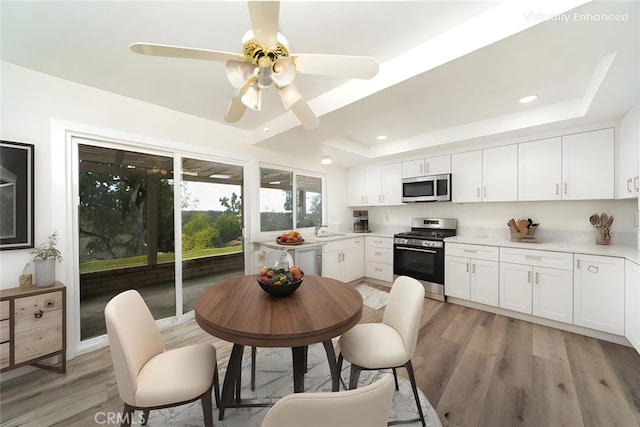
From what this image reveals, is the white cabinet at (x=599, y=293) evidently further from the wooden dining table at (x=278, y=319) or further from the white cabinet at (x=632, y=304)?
the wooden dining table at (x=278, y=319)

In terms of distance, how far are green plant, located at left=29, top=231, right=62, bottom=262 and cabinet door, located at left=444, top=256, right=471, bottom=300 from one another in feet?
13.9

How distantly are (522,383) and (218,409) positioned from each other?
2.22 metres

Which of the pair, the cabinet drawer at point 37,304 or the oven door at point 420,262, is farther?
the oven door at point 420,262

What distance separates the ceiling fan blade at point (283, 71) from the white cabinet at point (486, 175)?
10.4ft

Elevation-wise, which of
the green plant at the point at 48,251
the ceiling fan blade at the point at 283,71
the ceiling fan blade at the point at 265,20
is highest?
the ceiling fan blade at the point at 265,20

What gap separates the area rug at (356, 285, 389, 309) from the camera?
3.31 m

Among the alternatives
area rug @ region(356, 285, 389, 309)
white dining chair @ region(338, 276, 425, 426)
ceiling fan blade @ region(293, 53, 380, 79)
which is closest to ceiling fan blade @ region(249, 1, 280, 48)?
ceiling fan blade @ region(293, 53, 380, 79)

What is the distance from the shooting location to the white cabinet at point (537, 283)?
2.52m

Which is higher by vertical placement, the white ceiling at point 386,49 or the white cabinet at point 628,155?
the white ceiling at point 386,49

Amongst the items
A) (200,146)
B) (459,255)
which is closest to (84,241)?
(200,146)

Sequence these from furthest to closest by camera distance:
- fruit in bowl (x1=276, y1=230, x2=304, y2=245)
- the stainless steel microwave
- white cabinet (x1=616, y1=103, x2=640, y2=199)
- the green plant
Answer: the stainless steel microwave, fruit in bowl (x1=276, y1=230, x2=304, y2=245), white cabinet (x1=616, y1=103, x2=640, y2=199), the green plant

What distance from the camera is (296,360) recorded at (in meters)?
1.30

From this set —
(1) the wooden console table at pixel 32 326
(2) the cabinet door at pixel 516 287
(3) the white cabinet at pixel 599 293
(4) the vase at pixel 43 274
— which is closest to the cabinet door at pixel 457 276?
(2) the cabinet door at pixel 516 287

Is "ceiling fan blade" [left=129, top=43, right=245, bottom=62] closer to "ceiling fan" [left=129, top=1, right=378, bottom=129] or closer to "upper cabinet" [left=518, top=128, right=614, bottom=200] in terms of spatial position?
"ceiling fan" [left=129, top=1, right=378, bottom=129]
